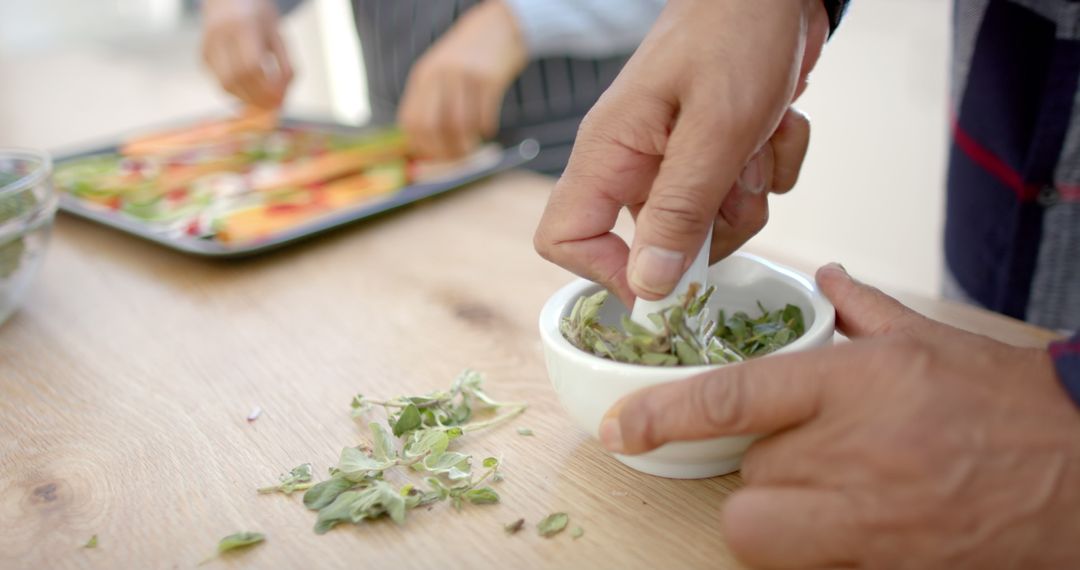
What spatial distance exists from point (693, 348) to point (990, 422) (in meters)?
0.21

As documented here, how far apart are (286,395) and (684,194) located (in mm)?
459

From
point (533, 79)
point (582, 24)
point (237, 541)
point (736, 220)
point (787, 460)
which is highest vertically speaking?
point (582, 24)

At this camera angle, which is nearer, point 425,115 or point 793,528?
point 793,528

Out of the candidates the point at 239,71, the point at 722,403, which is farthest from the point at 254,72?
the point at 722,403

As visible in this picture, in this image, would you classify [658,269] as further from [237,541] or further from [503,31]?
[503,31]

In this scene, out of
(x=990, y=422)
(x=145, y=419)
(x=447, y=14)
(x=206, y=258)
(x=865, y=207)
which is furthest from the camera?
(x=865, y=207)

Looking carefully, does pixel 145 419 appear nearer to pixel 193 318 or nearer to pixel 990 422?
pixel 193 318

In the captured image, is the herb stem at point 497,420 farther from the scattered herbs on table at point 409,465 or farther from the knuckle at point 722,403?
the knuckle at point 722,403

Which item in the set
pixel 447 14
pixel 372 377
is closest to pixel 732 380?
pixel 372 377

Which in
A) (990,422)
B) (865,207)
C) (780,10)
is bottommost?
(865,207)

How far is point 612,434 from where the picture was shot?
2.15 ft

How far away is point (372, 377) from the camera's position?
0.94 m

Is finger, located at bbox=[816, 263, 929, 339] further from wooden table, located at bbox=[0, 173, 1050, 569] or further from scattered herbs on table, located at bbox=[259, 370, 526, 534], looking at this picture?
scattered herbs on table, located at bbox=[259, 370, 526, 534]

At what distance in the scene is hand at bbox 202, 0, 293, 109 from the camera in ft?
6.14
